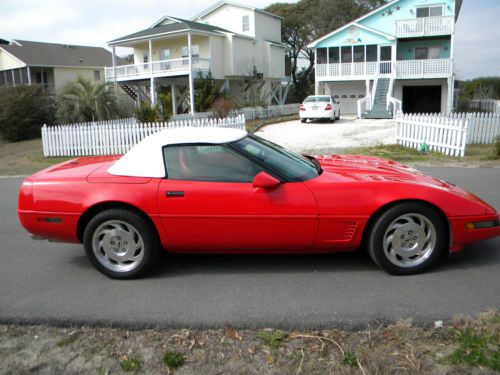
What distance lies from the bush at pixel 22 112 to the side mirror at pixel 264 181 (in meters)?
25.3

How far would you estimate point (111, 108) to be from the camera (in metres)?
23.9

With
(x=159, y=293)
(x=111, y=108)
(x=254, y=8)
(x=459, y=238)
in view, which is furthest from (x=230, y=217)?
(x=254, y=8)

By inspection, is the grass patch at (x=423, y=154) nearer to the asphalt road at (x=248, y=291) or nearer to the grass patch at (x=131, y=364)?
the asphalt road at (x=248, y=291)

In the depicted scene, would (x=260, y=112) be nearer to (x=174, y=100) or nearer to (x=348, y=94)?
(x=174, y=100)

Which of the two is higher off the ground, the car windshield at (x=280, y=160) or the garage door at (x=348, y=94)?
the garage door at (x=348, y=94)

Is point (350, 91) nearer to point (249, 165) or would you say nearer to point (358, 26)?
point (358, 26)

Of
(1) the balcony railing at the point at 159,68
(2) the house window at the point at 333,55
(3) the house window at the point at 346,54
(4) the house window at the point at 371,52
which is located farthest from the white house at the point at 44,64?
(4) the house window at the point at 371,52

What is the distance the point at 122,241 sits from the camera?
14.7 ft

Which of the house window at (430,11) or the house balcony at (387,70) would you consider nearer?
the house balcony at (387,70)

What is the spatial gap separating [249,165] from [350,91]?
3227 cm

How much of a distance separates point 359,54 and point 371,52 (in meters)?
0.89

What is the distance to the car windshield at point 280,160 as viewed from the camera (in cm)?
450

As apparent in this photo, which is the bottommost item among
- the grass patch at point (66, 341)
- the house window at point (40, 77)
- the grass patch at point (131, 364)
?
the grass patch at point (66, 341)

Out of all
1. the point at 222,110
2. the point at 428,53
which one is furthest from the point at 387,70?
the point at 222,110
